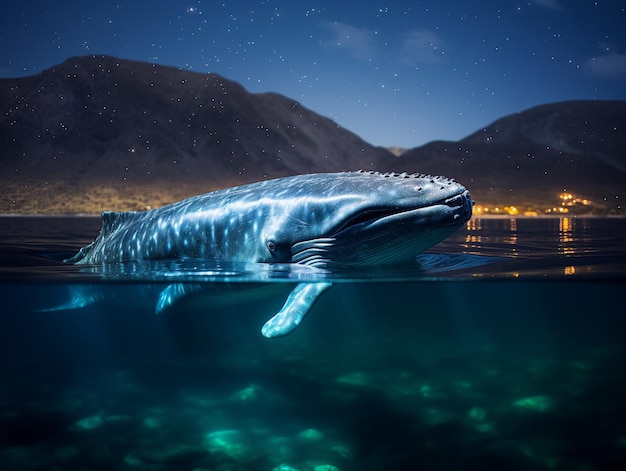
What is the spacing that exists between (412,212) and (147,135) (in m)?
77.3

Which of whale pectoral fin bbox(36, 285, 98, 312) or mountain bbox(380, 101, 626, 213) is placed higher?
mountain bbox(380, 101, 626, 213)

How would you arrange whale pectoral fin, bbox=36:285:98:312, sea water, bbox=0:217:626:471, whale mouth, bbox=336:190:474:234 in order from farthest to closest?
whale pectoral fin, bbox=36:285:98:312, sea water, bbox=0:217:626:471, whale mouth, bbox=336:190:474:234

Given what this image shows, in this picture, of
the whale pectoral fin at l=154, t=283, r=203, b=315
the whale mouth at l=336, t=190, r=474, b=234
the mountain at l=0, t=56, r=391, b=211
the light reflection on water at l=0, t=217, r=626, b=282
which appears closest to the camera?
the whale mouth at l=336, t=190, r=474, b=234

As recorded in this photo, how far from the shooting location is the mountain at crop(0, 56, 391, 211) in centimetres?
6209

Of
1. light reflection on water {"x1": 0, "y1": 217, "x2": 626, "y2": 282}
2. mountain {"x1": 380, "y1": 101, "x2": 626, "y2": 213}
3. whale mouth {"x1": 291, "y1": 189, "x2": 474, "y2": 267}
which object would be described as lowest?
light reflection on water {"x1": 0, "y1": 217, "x2": 626, "y2": 282}

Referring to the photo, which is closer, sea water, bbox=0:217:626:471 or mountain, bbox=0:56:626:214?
sea water, bbox=0:217:626:471

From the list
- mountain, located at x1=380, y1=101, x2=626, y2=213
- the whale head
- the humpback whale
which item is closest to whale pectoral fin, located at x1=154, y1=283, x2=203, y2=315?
the humpback whale

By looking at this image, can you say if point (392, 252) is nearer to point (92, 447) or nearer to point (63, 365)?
point (92, 447)

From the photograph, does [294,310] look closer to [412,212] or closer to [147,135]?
[412,212]

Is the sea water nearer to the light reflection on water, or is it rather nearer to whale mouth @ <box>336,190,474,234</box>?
the light reflection on water

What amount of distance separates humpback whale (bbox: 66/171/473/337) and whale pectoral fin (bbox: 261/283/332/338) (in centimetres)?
1

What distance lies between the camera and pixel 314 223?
565 cm

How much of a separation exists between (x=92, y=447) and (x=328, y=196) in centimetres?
588

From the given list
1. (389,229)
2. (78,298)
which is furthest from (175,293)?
(78,298)
